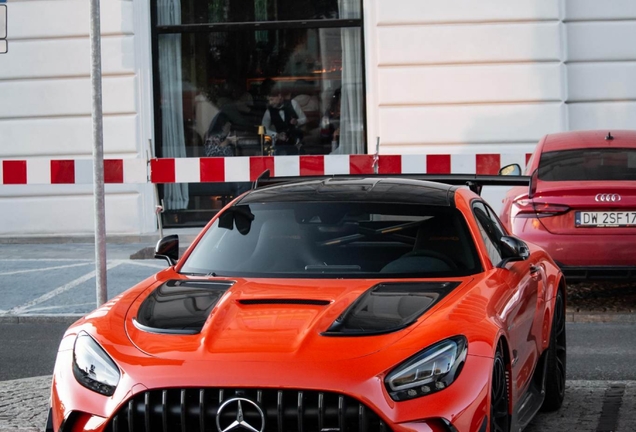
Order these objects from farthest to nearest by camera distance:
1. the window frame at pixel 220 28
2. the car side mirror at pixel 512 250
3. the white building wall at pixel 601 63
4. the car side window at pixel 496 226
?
the window frame at pixel 220 28 < the white building wall at pixel 601 63 < the car side window at pixel 496 226 < the car side mirror at pixel 512 250

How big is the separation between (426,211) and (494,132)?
10.1 m

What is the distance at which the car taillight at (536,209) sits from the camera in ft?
30.2

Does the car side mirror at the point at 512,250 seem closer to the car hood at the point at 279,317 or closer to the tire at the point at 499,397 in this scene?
the car hood at the point at 279,317

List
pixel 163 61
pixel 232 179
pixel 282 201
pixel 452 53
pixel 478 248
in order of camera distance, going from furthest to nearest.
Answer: pixel 163 61 < pixel 452 53 < pixel 232 179 < pixel 282 201 < pixel 478 248

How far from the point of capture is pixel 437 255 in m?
5.36

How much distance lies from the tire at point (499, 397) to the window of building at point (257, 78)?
38.8ft

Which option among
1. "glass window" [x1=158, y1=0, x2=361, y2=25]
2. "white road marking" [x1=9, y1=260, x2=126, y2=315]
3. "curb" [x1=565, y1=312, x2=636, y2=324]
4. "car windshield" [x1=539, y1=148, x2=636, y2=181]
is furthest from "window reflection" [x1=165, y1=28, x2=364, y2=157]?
"curb" [x1=565, y1=312, x2=636, y2=324]

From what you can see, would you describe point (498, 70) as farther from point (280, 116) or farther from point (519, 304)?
point (519, 304)

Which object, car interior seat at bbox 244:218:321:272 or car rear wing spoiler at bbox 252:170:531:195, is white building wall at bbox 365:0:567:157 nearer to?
car rear wing spoiler at bbox 252:170:531:195

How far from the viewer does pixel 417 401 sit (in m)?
3.94

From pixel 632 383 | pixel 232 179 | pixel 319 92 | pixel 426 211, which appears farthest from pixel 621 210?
pixel 319 92

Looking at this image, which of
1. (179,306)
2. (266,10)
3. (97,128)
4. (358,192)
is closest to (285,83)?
(266,10)

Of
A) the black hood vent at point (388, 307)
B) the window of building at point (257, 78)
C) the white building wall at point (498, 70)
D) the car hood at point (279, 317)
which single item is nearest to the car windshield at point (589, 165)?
the car hood at point (279, 317)

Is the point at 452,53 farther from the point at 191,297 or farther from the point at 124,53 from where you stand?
the point at 191,297
